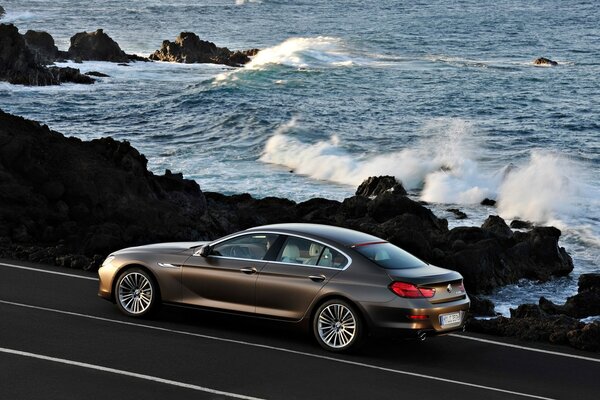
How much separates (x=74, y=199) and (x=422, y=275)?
1065 cm

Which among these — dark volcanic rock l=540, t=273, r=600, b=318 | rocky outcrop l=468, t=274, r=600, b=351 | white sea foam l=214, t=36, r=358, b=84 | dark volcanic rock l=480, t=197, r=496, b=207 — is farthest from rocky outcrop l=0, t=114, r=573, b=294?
white sea foam l=214, t=36, r=358, b=84

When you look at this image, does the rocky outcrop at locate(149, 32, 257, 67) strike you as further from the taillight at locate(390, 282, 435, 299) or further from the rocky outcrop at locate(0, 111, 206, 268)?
the taillight at locate(390, 282, 435, 299)

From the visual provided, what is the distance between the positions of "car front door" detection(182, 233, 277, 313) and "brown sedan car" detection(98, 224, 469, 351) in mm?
12

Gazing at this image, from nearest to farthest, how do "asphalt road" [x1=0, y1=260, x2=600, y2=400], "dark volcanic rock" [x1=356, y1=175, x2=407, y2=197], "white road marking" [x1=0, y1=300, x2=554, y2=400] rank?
"asphalt road" [x1=0, y1=260, x2=600, y2=400], "white road marking" [x1=0, y1=300, x2=554, y2=400], "dark volcanic rock" [x1=356, y1=175, x2=407, y2=197]

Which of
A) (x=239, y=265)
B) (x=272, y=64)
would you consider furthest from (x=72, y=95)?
(x=239, y=265)

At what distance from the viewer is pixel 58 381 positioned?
11602 millimetres

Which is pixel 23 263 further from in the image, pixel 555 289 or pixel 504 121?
pixel 504 121

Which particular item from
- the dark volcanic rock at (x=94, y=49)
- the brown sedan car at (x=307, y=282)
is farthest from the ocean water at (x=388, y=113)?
the brown sedan car at (x=307, y=282)

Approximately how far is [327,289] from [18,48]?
5525cm

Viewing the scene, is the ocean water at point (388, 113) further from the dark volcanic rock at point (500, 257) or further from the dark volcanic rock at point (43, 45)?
the dark volcanic rock at point (43, 45)

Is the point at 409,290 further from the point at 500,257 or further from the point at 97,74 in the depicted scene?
the point at 97,74

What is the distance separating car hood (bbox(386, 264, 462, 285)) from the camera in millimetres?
12961

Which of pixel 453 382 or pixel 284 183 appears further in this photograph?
pixel 284 183

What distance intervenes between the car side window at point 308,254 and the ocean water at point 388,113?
7.19 metres
